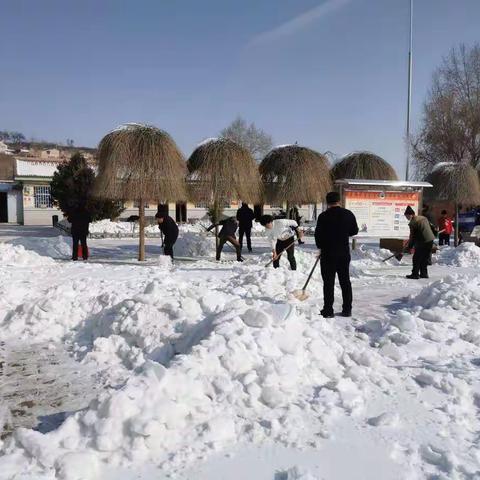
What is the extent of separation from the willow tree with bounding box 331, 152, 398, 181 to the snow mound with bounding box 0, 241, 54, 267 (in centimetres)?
952

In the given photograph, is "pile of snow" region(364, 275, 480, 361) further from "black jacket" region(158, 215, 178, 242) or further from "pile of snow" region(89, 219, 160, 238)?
"pile of snow" region(89, 219, 160, 238)

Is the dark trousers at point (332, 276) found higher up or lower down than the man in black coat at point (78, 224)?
lower down

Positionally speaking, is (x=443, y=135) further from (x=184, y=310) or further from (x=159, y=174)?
(x=184, y=310)

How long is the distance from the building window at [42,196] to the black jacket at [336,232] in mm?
29705

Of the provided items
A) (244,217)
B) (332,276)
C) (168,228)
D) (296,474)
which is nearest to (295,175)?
(244,217)

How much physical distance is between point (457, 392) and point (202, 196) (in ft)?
29.7

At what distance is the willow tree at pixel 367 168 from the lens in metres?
14.9

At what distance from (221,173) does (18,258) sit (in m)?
5.03

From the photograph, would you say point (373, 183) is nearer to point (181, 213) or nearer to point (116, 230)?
point (116, 230)

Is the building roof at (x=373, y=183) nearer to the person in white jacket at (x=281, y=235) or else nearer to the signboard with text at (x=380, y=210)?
the signboard with text at (x=380, y=210)

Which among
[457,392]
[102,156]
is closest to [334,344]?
[457,392]

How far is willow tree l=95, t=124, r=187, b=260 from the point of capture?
34.3ft

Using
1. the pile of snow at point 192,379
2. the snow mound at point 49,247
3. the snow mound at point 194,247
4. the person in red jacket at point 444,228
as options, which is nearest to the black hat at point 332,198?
the pile of snow at point 192,379

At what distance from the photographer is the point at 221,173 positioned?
1180 centimetres
